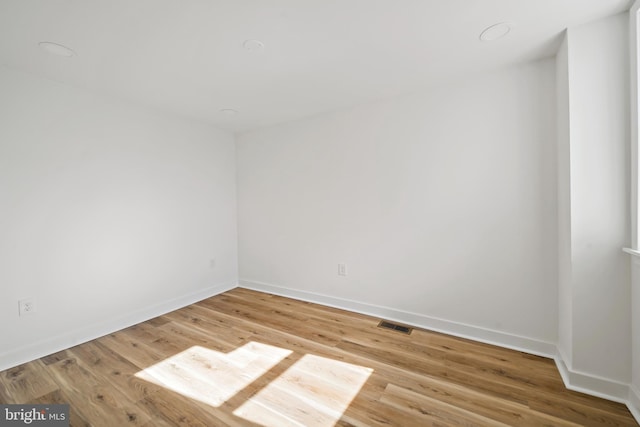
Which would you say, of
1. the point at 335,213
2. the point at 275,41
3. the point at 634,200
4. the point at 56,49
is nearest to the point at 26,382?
the point at 56,49

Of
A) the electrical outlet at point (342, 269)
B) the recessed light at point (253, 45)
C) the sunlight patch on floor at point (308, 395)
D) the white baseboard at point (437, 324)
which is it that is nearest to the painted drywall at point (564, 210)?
the white baseboard at point (437, 324)

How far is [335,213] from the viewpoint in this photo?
2.96m

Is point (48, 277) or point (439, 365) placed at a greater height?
point (48, 277)

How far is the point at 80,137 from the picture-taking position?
2.31 metres

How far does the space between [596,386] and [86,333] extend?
12.8 ft

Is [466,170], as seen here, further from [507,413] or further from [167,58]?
[167,58]

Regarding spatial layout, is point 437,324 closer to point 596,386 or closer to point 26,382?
point 596,386

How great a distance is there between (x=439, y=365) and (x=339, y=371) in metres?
0.75

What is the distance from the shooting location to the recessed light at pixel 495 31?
159cm

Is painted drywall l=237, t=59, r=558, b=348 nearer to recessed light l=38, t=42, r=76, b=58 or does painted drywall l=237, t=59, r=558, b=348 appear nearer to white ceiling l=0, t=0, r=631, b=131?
white ceiling l=0, t=0, r=631, b=131

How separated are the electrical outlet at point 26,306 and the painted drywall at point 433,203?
7.21 ft

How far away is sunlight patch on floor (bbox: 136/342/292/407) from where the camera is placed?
1.64 metres

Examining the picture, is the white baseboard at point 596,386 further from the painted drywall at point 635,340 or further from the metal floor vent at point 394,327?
the metal floor vent at point 394,327

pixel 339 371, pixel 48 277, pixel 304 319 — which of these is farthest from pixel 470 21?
pixel 48 277
